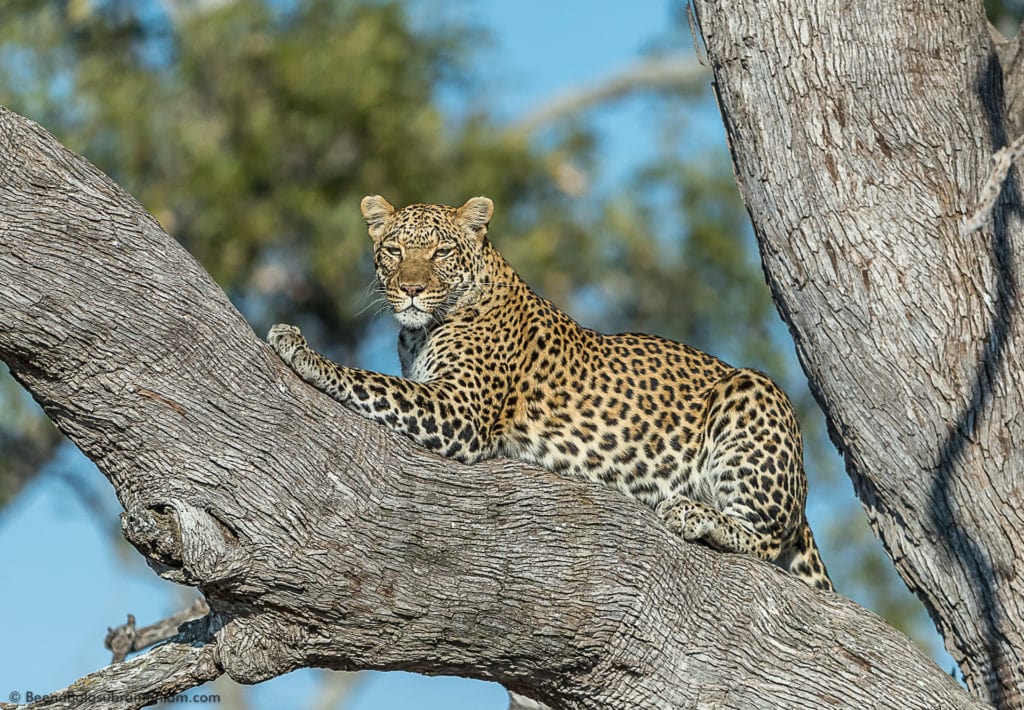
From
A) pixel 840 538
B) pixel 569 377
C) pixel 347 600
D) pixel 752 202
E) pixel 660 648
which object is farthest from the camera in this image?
pixel 840 538

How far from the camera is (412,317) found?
25.6ft

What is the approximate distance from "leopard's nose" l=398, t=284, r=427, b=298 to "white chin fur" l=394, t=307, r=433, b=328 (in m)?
0.08

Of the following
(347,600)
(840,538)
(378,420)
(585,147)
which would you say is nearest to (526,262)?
(585,147)

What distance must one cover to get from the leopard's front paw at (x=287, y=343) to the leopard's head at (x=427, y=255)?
3.93 ft

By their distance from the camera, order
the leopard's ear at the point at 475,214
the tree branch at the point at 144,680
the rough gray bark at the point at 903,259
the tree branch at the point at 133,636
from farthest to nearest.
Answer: the leopard's ear at the point at 475,214 → the tree branch at the point at 133,636 → the rough gray bark at the point at 903,259 → the tree branch at the point at 144,680

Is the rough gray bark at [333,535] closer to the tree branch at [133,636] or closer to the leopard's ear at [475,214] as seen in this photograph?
the tree branch at [133,636]

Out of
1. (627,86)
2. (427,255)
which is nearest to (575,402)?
(427,255)

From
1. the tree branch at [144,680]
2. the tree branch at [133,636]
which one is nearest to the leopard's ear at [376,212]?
the tree branch at [133,636]

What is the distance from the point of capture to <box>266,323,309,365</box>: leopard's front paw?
21.7 feet

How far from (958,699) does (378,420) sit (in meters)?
2.73

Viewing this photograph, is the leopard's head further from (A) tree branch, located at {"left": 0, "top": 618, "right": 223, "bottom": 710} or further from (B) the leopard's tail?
(A) tree branch, located at {"left": 0, "top": 618, "right": 223, "bottom": 710}

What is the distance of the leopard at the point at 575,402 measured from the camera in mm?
7086

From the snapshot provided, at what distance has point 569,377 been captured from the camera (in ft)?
25.5

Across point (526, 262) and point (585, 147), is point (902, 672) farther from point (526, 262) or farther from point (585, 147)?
point (585, 147)
